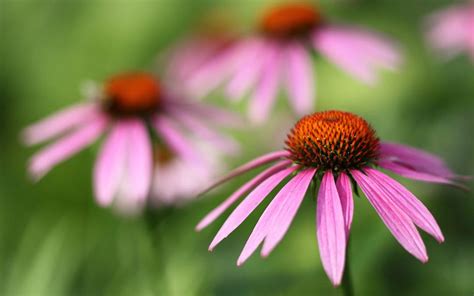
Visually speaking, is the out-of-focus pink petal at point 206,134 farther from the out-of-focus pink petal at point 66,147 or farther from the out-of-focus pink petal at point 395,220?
the out-of-focus pink petal at point 395,220

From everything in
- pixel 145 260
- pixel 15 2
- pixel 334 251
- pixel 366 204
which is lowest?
pixel 366 204

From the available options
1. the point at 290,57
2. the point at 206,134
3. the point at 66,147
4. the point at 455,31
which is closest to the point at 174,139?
the point at 206,134

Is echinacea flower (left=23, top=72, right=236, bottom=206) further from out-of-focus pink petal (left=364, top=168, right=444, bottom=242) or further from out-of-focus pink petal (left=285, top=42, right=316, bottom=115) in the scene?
out-of-focus pink petal (left=364, top=168, right=444, bottom=242)

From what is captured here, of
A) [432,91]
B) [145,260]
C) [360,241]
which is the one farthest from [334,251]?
[432,91]

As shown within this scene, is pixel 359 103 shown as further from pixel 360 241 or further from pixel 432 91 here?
pixel 360 241

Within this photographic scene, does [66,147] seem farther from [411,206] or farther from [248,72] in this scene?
[411,206]

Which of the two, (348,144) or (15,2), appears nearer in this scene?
(348,144)
